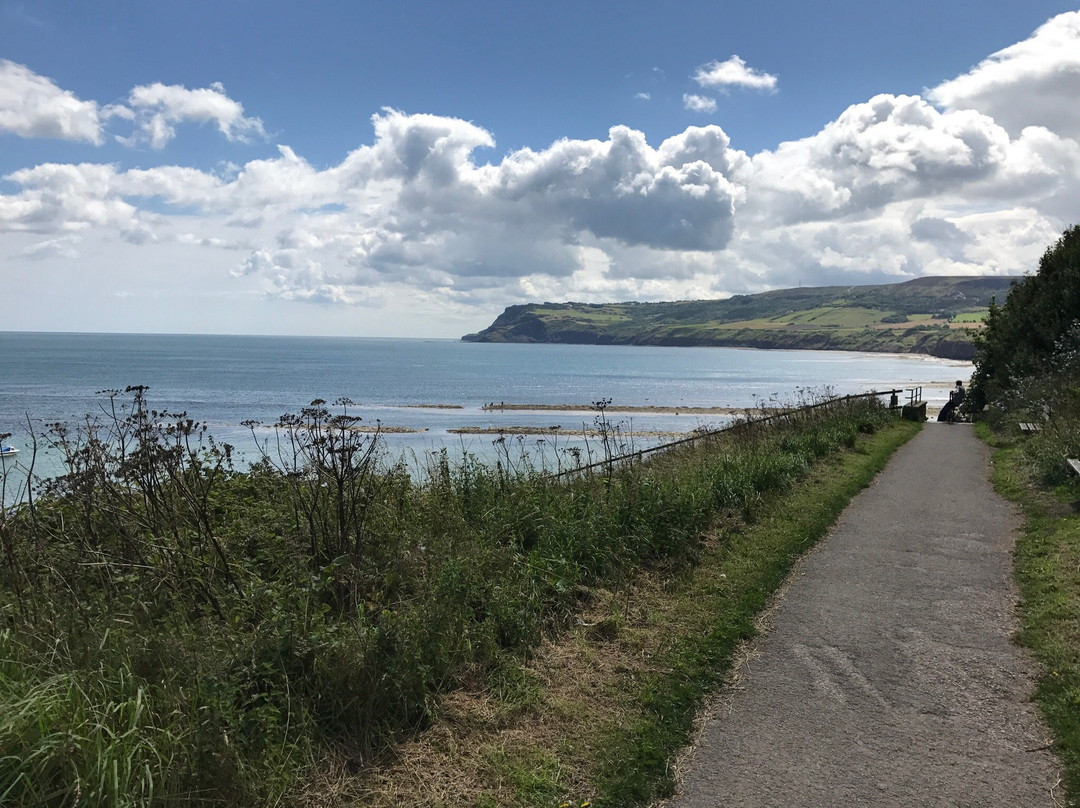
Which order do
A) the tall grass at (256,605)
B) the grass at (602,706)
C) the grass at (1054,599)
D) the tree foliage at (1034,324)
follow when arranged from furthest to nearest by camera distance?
the tree foliage at (1034,324) → the grass at (1054,599) → the grass at (602,706) → the tall grass at (256,605)

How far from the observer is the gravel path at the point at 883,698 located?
4301mm

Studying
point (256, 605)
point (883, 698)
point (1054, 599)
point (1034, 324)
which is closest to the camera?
point (256, 605)

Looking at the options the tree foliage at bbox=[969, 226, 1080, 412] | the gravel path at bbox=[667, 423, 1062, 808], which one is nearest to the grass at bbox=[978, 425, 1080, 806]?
the gravel path at bbox=[667, 423, 1062, 808]

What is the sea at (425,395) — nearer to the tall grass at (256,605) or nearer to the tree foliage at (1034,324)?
the tree foliage at (1034,324)

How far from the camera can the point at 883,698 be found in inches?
211

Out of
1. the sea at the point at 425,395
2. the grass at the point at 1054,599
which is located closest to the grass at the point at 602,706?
the grass at the point at 1054,599

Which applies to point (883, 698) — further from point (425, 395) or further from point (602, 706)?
point (425, 395)

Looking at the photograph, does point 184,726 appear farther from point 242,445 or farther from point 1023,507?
point 242,445

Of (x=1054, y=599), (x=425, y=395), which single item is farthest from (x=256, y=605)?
(x=425, y=395)

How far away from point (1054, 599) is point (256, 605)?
6.60m

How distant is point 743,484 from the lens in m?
11.1

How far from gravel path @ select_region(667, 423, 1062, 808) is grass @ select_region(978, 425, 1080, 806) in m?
0.12

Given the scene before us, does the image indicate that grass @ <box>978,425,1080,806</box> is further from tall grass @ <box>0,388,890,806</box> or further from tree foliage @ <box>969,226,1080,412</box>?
tree foliage @ <box>969,226,1080,412</box>

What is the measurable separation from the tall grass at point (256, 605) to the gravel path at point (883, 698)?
157 centimetres
